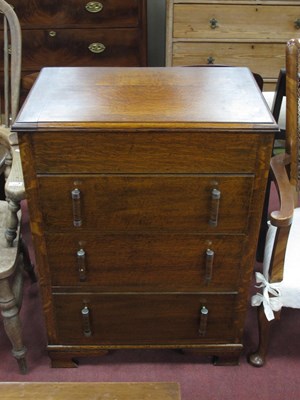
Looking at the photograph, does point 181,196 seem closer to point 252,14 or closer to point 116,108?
point 116,108

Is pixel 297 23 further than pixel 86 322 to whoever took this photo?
Yes

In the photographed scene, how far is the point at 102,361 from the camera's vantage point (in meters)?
1.70

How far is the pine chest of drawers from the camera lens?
3.95ft

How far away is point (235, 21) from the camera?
249cm

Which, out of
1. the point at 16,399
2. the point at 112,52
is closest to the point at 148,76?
the point at 16,399

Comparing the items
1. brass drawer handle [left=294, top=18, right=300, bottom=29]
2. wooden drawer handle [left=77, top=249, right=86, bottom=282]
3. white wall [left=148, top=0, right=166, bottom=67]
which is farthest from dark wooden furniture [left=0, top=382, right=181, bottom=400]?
white wall [left=148, top=0, right=166, bottom=67]

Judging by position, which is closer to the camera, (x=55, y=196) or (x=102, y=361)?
(x=55, y=196)

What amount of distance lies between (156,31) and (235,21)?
30.3 inches

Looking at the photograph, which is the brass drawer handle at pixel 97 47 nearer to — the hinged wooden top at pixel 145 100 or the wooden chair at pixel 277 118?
the wooden chair at pixel 277 118

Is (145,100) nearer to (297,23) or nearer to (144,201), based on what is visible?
(144,201)

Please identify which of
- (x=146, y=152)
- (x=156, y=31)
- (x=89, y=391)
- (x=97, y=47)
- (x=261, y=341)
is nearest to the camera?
(x=89, y=391)

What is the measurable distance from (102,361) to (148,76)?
0.98 metres

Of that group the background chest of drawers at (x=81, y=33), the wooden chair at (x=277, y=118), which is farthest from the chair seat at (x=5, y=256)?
the background chest of drawers at (x=81, y=33)

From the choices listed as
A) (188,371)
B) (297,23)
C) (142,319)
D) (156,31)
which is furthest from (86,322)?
(156,31)
